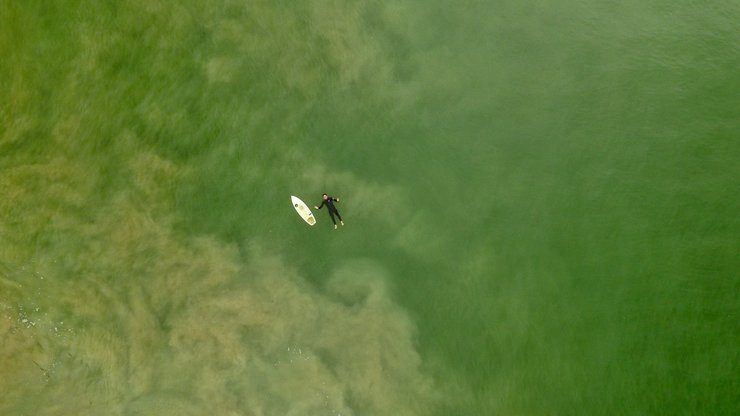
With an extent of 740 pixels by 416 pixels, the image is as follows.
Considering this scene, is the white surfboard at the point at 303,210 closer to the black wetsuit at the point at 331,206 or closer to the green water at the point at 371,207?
the green water at the point at 371,207

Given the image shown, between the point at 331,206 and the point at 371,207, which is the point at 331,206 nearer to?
the point at 331,206

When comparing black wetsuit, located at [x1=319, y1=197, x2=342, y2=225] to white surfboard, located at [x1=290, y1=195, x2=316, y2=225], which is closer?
black wetsuit, located at [x1=319, y1=197, x2=342, y2=225]

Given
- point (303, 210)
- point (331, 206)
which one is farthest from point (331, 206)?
point (303, 210)

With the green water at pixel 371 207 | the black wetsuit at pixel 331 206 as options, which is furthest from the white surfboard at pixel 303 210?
the black wetsuit at pixel 331 206

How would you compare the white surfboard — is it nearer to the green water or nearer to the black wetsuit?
→ the green water

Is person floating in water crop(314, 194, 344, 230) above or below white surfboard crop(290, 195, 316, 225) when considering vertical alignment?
above

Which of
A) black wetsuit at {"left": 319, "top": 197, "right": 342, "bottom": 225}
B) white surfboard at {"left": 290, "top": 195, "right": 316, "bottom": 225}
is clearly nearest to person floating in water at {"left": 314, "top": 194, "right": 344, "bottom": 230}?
black wetsuit at {"left": 319, "top": 197, "right": 342, "bottom": 225}
